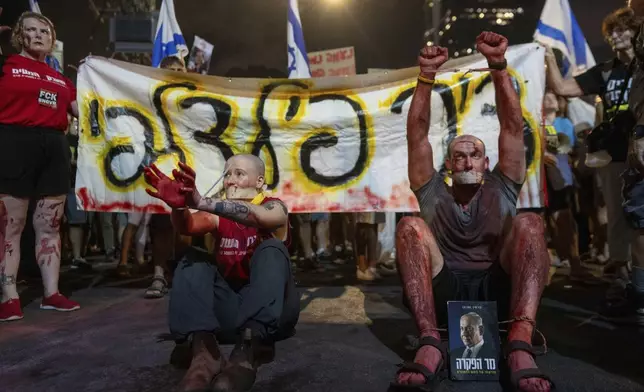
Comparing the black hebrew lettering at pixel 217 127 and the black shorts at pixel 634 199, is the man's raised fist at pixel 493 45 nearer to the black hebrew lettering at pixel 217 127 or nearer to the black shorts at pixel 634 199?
the black shorts at pixel 634 199

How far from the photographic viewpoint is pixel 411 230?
2281 mm

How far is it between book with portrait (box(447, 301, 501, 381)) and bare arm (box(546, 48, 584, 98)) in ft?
7.82

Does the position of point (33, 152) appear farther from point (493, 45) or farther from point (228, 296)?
point (493, 45)

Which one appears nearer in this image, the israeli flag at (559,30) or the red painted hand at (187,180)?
the red painted hand at (187,180)

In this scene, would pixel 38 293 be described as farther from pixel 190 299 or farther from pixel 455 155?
pixel 455 155

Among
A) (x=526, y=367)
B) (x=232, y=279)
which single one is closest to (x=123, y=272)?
(x=232, y=279)

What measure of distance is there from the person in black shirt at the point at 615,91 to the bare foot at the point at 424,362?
85.8 inches

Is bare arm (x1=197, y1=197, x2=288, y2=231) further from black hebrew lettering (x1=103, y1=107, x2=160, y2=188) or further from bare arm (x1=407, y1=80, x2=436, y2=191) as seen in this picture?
black hebrew lettering (x1=103, y1=107, x2=160, y2=188)

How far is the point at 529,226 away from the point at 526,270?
0.64ft

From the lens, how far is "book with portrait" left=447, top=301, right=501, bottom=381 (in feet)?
6.62

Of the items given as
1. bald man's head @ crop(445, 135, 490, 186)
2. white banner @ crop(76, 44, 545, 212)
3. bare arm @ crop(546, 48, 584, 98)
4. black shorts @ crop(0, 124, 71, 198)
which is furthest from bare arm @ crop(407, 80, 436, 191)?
black shorts @ crop(0, 124, 71, 198)

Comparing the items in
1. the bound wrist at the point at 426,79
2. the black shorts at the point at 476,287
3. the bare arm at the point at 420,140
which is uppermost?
the bound wrist at the point at 426,79

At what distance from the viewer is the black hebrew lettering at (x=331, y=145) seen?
4242 millimetres

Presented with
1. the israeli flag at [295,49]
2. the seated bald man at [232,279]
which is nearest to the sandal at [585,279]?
the seated bald man at [232,279]
